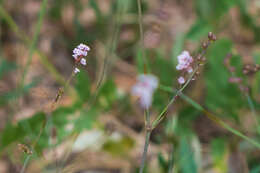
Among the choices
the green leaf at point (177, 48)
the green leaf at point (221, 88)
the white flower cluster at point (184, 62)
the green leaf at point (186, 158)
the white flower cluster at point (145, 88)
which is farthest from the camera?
the green leaf at point (177, 48)

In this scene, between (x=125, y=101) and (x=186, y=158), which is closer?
(x=186, y=158)

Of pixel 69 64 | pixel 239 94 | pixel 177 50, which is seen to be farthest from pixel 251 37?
pixel 69 64

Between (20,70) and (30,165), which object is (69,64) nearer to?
(20,70)

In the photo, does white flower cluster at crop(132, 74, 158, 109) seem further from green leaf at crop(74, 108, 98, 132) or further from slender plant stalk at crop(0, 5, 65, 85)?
slender plant stalk at crop(0, 5, 65, 85)

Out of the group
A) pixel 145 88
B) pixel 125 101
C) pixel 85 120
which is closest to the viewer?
pixel 145 88

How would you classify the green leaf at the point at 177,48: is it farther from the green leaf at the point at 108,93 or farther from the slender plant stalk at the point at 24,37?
the slender plant stalk at the point at 24,37

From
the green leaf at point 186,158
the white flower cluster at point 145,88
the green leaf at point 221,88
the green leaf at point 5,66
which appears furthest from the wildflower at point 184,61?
the green leaf at point 5,66

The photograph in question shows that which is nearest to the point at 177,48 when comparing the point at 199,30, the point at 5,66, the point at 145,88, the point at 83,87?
the point at 199,30

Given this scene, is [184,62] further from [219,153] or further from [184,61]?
[219,153]

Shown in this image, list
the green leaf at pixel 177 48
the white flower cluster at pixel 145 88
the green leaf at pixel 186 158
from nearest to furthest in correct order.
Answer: the white flower cluster at pixel 145 88
the green leaf at pixel 186 158
the green leaf at pixel 177 48
